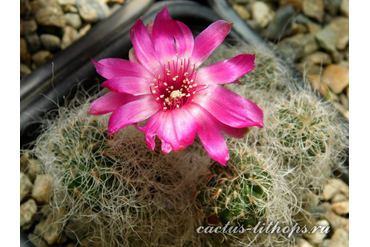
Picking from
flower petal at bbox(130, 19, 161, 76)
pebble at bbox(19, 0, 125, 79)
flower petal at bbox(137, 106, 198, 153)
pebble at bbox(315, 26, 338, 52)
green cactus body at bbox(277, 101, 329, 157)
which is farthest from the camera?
pebble at bbox(315, 26, 338, 52)

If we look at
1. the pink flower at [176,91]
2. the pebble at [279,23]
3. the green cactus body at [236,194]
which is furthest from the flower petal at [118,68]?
the pebble at [279,23]

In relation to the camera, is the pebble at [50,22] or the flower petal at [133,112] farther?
the pebble at [50,22]

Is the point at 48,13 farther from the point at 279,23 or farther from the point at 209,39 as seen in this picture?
the point at 279,23

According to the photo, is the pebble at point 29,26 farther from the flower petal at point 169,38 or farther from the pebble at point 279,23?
the pebble at point 279,23

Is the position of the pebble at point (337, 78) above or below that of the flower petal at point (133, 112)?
below

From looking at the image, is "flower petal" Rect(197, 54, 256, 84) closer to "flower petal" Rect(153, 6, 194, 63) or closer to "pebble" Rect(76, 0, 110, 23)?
"flower petal" Rect(153, 6, 194, 63)

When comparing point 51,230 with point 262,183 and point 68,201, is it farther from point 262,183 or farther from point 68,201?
point 262,183

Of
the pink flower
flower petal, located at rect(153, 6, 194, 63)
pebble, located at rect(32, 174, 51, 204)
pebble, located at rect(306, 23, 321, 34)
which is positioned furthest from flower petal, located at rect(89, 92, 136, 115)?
pebble, located at rect(306, 23, 321, 34)
